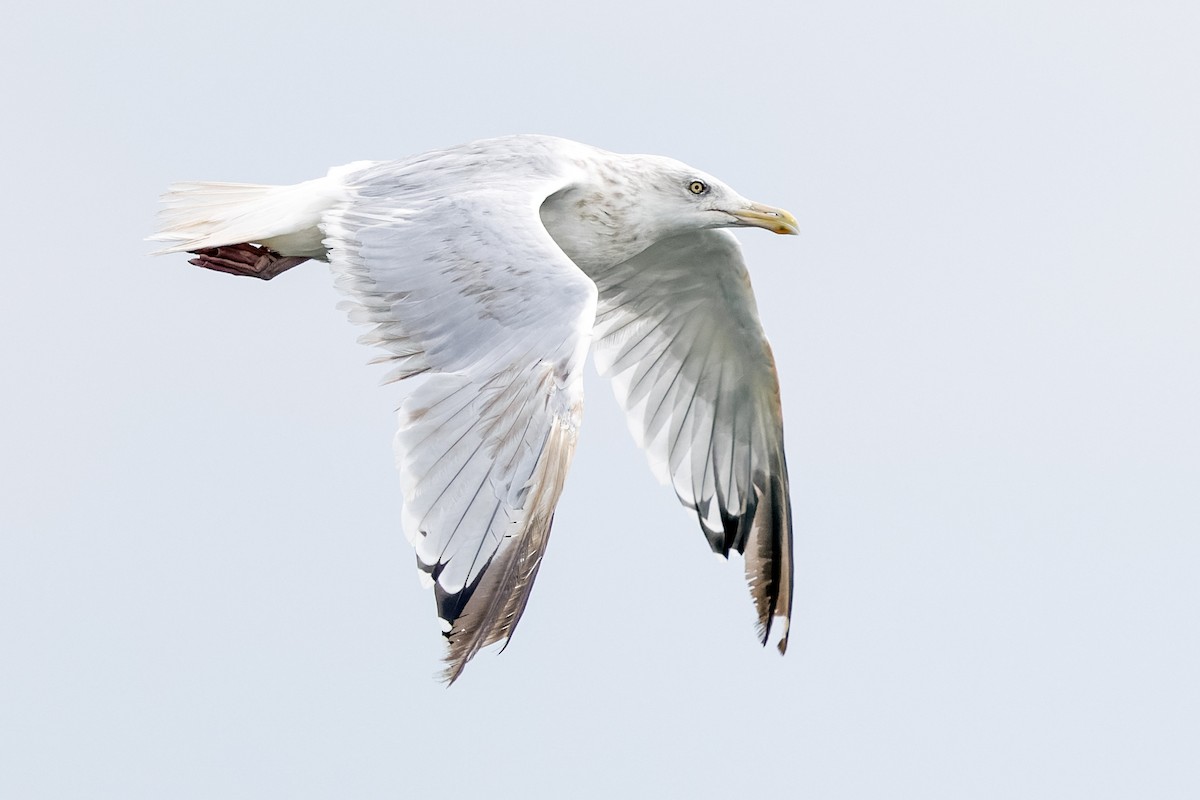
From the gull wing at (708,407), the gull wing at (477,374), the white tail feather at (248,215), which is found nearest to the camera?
the gull wing at (477,374)

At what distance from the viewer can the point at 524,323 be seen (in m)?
7.10

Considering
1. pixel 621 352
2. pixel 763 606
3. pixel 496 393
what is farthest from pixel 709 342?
pixel 496 393

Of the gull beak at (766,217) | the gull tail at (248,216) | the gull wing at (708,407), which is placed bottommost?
the gull wing at (708,407)

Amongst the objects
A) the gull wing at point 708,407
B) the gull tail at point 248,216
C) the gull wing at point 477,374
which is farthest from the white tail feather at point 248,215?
the gull wing at point 708,407

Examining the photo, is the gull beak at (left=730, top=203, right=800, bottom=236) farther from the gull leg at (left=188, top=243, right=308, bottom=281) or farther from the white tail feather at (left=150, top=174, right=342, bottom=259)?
the gull leg at (left=188, top=243, right=308, bottom=281)

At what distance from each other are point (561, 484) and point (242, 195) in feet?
10.9

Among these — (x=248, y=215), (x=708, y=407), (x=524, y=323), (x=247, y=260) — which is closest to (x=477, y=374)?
(x=524, y=323)

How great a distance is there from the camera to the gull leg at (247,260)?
29.1 ft

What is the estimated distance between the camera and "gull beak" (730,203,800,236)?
8.95 meters

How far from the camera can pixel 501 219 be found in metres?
7.59

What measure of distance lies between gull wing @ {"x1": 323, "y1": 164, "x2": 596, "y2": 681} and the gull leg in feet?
3.37

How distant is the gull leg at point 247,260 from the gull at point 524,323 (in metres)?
0.01

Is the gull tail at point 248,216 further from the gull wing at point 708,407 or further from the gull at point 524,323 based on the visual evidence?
the gull wing at point 708,407

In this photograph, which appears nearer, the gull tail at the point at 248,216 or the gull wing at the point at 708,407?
the gull tail at the point at 248,216
